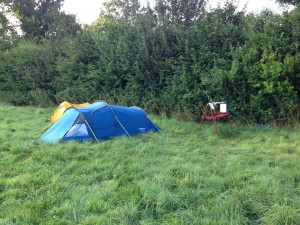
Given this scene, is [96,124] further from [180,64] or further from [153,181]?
[180,64]

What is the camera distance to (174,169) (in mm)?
4086

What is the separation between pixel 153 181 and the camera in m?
3.65

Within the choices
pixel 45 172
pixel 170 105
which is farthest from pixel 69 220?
pixel 170 105

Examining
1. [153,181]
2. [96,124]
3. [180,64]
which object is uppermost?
[180,64]

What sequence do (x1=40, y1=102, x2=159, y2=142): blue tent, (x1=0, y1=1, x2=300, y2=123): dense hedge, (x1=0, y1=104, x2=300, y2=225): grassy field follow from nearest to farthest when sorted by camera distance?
(x1=0, y1=104, x2=300, y2=225): grassy field
(x1=40, y1=102, x2=159, y2=142): blue tent
(x1=0, y1=1, x2=300, y2=123): dense hedge

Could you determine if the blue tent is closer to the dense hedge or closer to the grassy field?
the grassy field

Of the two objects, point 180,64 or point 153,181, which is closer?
point 153,181

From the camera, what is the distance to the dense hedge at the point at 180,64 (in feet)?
23.7

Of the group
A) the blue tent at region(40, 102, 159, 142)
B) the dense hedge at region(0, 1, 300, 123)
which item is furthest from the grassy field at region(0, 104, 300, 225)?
the dense hedge at region(0, 1, 300, 123)

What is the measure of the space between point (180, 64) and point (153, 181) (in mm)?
6055

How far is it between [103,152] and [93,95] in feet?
20.2

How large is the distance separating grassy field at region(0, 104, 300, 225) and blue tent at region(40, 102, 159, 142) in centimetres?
40

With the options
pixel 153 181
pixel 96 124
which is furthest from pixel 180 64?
pixel 153 181

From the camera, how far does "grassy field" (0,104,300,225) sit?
111 inches
